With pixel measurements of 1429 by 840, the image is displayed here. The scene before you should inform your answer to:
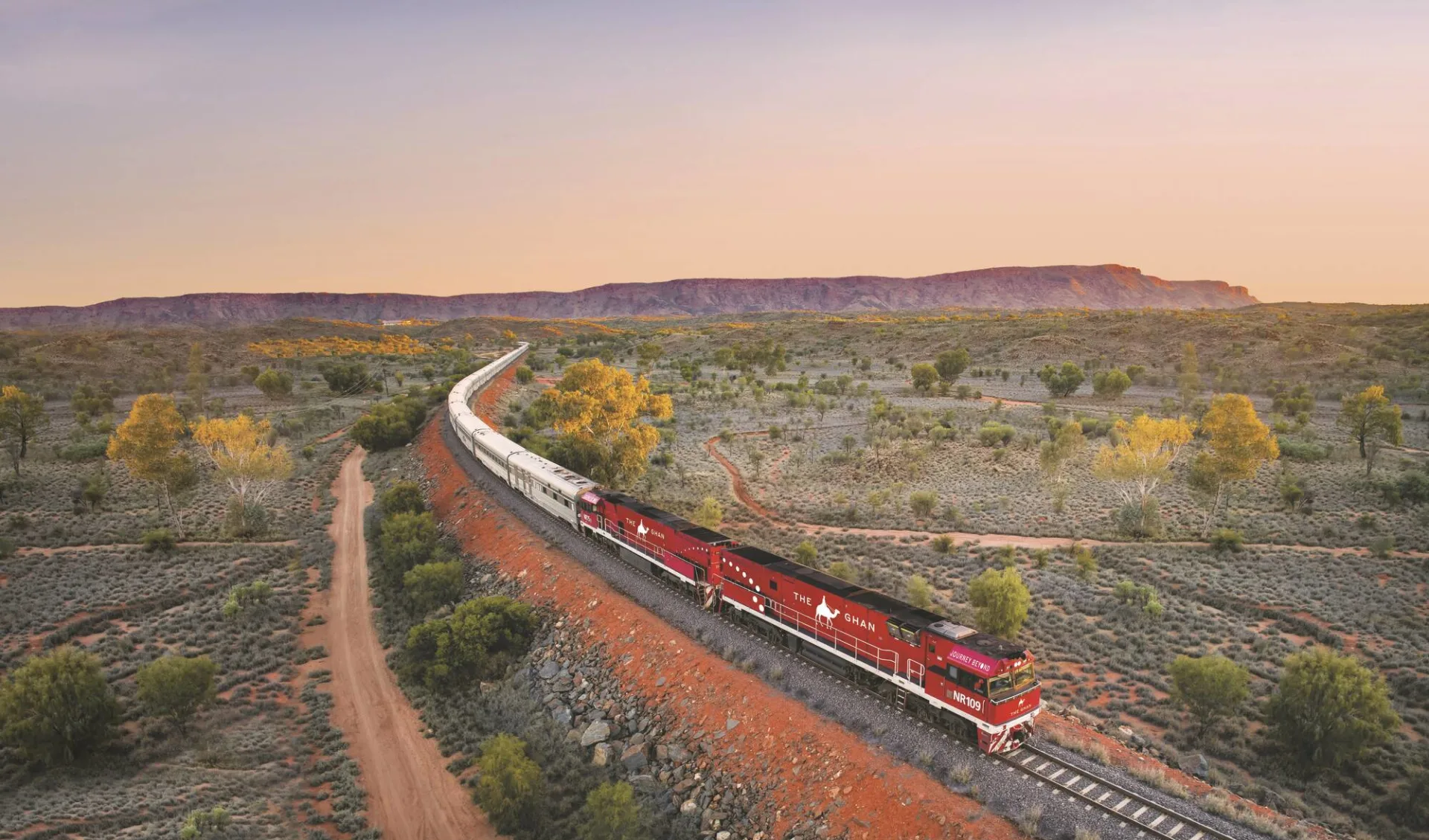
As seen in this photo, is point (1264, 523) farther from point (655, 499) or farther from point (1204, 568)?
point (655, 499)

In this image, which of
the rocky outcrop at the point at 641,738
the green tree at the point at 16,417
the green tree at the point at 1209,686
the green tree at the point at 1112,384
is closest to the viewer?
the rocky outcrop at the point at 641,738

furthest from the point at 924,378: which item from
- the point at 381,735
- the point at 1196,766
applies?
the point at 381,735

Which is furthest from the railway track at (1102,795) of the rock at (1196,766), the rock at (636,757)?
the rock at (636,757)

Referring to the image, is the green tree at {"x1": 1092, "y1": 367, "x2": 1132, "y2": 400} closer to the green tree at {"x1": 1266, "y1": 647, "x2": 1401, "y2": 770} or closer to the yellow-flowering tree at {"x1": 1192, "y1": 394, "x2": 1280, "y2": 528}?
the yellow-flowering tree at {"x1": 1192, "y1": 394, "x2": 1280, "y2": 528}

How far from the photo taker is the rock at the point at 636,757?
841 inches

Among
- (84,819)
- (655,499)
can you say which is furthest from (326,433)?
(84,819)

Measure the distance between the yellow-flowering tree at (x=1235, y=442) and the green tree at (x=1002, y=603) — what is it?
842 inches

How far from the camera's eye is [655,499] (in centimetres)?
4603

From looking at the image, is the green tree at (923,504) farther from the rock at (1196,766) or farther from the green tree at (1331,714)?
the rock at (1196,766)

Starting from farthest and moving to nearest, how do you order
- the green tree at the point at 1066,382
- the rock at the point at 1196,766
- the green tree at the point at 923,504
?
the green tree at the point at 1066,382
the green tree at the point at 923,504
the rock at the point at 1196,766

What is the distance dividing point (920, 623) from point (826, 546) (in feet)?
64.4

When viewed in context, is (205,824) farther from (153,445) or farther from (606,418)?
(153,445)

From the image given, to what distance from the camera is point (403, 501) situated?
142ft

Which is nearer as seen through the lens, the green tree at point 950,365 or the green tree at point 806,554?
the green tree at point 806,554
